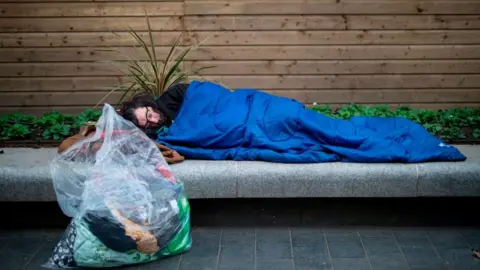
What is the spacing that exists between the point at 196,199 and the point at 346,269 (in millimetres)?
1081

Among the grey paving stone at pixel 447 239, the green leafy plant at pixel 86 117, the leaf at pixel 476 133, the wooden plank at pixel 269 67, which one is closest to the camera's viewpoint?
the grey paving stone at pixel 447 239

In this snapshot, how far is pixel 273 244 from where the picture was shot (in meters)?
3.75

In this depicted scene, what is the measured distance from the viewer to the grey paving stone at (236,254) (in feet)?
11.7

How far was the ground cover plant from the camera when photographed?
15.0ft

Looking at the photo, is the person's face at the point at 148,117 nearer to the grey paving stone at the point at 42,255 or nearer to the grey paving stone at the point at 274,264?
the grey paving stone at the point at 42,255

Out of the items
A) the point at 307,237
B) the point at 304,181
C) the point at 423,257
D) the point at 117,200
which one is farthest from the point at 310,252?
the point at 117,200

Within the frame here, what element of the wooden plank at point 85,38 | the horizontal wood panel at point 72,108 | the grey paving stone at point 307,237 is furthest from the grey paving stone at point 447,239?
the wooden plank at point 85,38

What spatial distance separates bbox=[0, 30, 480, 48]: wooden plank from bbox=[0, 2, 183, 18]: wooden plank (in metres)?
0.18

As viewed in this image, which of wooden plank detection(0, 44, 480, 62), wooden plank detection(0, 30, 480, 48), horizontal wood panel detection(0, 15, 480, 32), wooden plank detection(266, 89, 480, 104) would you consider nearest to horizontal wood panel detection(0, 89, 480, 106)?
wooden plank detection(266, 89, 480, 104)

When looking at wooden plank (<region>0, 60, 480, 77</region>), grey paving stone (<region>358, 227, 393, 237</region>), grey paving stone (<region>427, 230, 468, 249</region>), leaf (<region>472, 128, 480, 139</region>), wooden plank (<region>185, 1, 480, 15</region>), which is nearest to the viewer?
grey paving stone (<region>427, 230, 468, 249</region>)

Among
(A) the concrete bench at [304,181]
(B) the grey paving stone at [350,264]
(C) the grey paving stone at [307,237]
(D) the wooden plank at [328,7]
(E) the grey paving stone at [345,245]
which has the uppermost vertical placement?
(D) the wooden plank at [328,7]

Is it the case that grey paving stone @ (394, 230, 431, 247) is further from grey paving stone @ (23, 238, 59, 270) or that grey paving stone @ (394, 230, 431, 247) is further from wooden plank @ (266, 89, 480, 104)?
grey paving stone @ (23, 238, 59, 270)

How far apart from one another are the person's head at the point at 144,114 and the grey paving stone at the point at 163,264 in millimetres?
980

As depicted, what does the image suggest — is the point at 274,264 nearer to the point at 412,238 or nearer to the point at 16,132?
the point at 412,238
